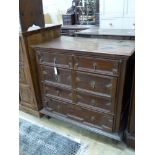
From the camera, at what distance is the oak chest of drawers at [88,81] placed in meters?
1.29

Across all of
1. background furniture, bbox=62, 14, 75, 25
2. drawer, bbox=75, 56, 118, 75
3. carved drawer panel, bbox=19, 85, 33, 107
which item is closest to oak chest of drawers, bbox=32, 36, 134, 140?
drawer, bbox=75, 56, 118, 75

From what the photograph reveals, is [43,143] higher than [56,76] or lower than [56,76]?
lower

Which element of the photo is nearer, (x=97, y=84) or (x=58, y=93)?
(x=97, y=84)

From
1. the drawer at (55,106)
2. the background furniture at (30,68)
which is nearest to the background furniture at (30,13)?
the background furniture at (30,68)

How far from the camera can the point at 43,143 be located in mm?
1633

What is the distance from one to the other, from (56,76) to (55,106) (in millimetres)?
377

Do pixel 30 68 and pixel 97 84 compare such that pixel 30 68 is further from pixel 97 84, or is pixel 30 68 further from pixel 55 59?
pixel 97 84

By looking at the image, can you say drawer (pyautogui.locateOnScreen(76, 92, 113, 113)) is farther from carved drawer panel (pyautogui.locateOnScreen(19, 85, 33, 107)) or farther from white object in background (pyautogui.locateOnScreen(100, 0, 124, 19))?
white object in background (pyautogui.locateOnScreen(100, 0, 124, 19))

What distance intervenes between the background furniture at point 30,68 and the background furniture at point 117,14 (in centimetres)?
92

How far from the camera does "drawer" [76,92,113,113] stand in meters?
1.44

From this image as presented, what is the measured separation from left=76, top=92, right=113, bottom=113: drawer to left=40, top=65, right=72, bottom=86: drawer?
6.6 inches

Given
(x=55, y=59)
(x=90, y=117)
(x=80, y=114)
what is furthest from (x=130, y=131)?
(x=55, y=59)

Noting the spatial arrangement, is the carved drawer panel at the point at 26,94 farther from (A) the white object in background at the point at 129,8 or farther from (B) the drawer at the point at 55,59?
(A) the white object in background at the point at 129,8
